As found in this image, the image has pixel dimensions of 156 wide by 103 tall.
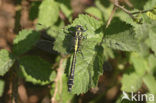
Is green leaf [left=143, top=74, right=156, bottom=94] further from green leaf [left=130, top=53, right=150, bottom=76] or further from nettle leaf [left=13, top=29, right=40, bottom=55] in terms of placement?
nettle leaf [left=13, top=29, right=40, bottom=55]

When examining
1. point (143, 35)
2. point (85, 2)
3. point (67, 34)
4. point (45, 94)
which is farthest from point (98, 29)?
point (85, 2)

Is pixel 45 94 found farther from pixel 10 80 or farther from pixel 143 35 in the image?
pixel 143 35

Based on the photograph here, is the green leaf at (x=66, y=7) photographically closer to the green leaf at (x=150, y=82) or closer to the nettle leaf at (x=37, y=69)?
the nettle leaf at (x=37, y=69)

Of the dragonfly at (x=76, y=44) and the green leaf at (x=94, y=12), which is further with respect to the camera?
the green leaf at (x=94, y=12)

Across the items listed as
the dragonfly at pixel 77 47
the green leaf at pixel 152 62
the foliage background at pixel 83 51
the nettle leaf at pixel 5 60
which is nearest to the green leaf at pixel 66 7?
the foliage background at pixel 83 51

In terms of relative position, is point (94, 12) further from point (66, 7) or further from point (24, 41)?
point (24, 41)

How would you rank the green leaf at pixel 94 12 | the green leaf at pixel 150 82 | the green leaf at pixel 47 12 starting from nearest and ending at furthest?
1. the green leaf at pixel 47 12
2. the green leaf at pixel 94 12
3. the green leaf at pixel 150 82

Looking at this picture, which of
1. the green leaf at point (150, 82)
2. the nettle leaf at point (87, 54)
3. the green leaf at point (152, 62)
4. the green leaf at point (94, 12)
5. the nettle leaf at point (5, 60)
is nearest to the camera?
the nettle leaf at point (87, 54)

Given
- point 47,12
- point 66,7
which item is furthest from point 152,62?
point 47,12
